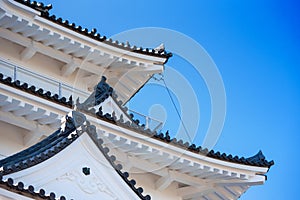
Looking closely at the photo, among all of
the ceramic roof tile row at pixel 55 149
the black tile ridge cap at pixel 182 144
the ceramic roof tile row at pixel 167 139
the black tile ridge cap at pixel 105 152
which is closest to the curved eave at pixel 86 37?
the ceramic roof tile row at pixel 167 139

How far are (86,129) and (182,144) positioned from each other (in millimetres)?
3483

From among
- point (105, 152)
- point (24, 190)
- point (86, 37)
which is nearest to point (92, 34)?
Answer: point (86, 37)

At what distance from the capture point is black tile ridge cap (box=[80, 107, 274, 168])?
14406 millimetres

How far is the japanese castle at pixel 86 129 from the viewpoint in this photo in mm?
12227

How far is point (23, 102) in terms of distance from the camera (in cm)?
1400

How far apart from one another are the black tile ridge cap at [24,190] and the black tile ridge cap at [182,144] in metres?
3.22

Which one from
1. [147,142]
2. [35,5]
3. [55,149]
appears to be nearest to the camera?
[55,149]

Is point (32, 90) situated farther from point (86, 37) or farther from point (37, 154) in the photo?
point (86, 37)

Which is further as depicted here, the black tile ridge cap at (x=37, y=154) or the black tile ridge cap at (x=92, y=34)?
the black tile ridge cap at (x=92, y=34)

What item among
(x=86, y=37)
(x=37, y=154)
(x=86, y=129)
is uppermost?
(x=86, y=37)

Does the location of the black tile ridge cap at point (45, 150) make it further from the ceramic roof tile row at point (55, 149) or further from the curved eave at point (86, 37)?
the curved eave at point (86, 37)

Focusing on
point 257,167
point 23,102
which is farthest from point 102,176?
point 257,167

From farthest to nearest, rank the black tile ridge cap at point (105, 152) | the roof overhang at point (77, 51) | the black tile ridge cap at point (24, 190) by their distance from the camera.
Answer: the roof overhang at point (77, 51) → the black tile ridge cap at point (105, 152) → the black tile ridge cap at point (24, 190)

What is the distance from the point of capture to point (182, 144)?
1527cm
